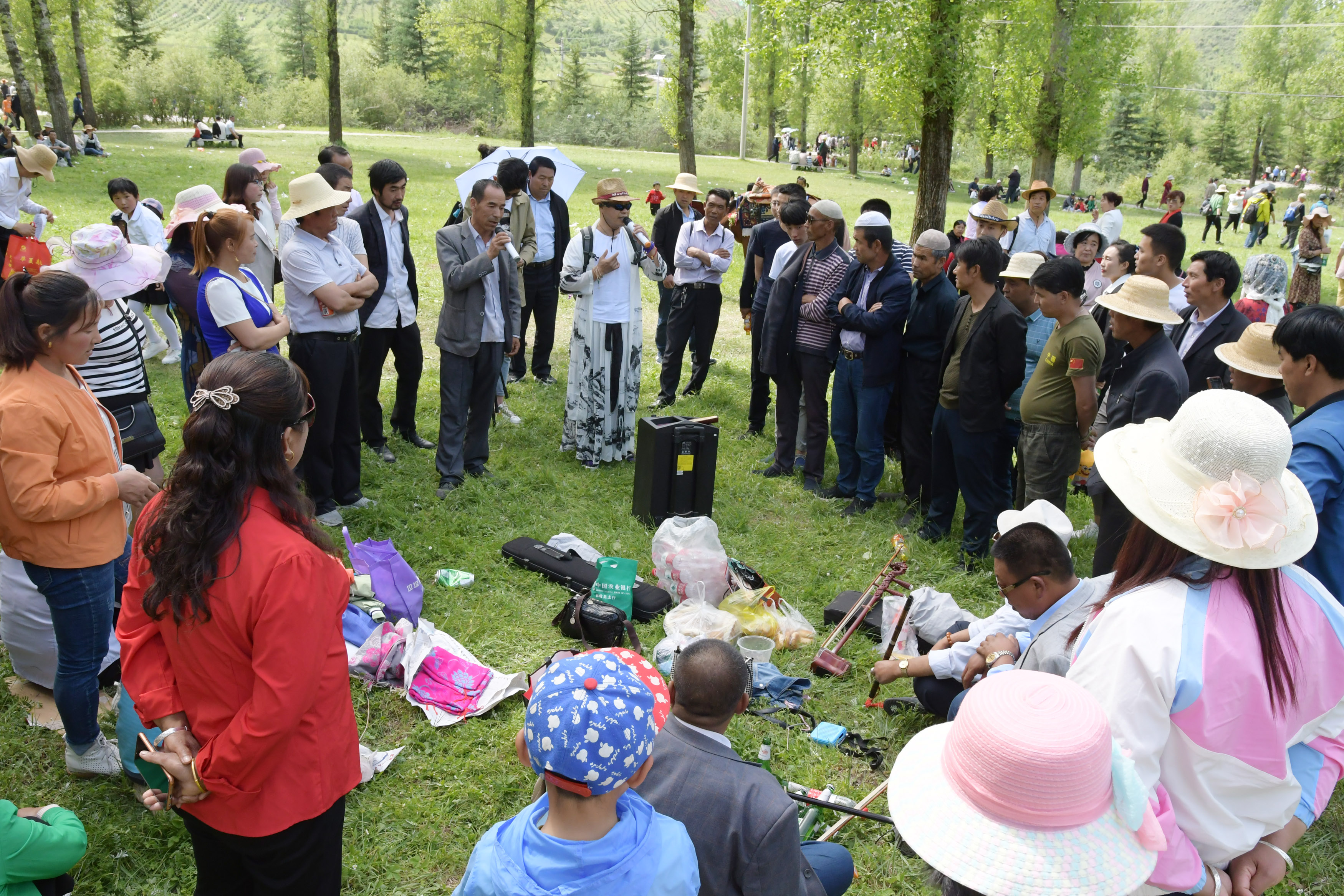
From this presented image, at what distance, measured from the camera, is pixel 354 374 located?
229 inches

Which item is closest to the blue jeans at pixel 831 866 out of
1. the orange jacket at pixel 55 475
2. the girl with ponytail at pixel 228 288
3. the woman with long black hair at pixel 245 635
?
the woman with long black hair at pixel 245 635

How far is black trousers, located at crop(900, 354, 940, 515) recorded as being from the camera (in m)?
6.12

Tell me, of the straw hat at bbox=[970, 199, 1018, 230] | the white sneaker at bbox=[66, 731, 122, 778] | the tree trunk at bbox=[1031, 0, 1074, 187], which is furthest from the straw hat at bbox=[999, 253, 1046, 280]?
the tree trunk at bbox=[1031, 0, 1074, 187]

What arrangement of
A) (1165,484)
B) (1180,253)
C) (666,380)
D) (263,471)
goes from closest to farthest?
(1165,484) < (263,471) < (1180,253) < (666,380)

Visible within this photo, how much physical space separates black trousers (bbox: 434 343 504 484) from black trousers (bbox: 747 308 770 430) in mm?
2414

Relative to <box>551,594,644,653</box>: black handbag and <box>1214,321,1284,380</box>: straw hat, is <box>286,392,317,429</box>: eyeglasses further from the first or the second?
<box>1214,321,1284,380</box>: straw hat

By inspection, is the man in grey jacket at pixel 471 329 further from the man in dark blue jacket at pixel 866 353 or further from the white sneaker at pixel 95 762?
the white sneaker at pixel 95 762

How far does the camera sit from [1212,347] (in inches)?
199

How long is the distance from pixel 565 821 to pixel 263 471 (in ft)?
3.67

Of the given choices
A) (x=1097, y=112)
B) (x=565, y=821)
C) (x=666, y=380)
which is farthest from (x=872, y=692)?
(x=1097, y=112)

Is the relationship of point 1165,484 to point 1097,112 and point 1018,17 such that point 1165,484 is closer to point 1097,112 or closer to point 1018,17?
point 1018,17

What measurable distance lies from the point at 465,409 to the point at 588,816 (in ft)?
16.4

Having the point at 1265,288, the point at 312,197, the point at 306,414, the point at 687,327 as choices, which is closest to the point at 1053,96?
the point at 1265,288

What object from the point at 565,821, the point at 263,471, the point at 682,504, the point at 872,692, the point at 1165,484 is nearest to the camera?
the point at 565,821
